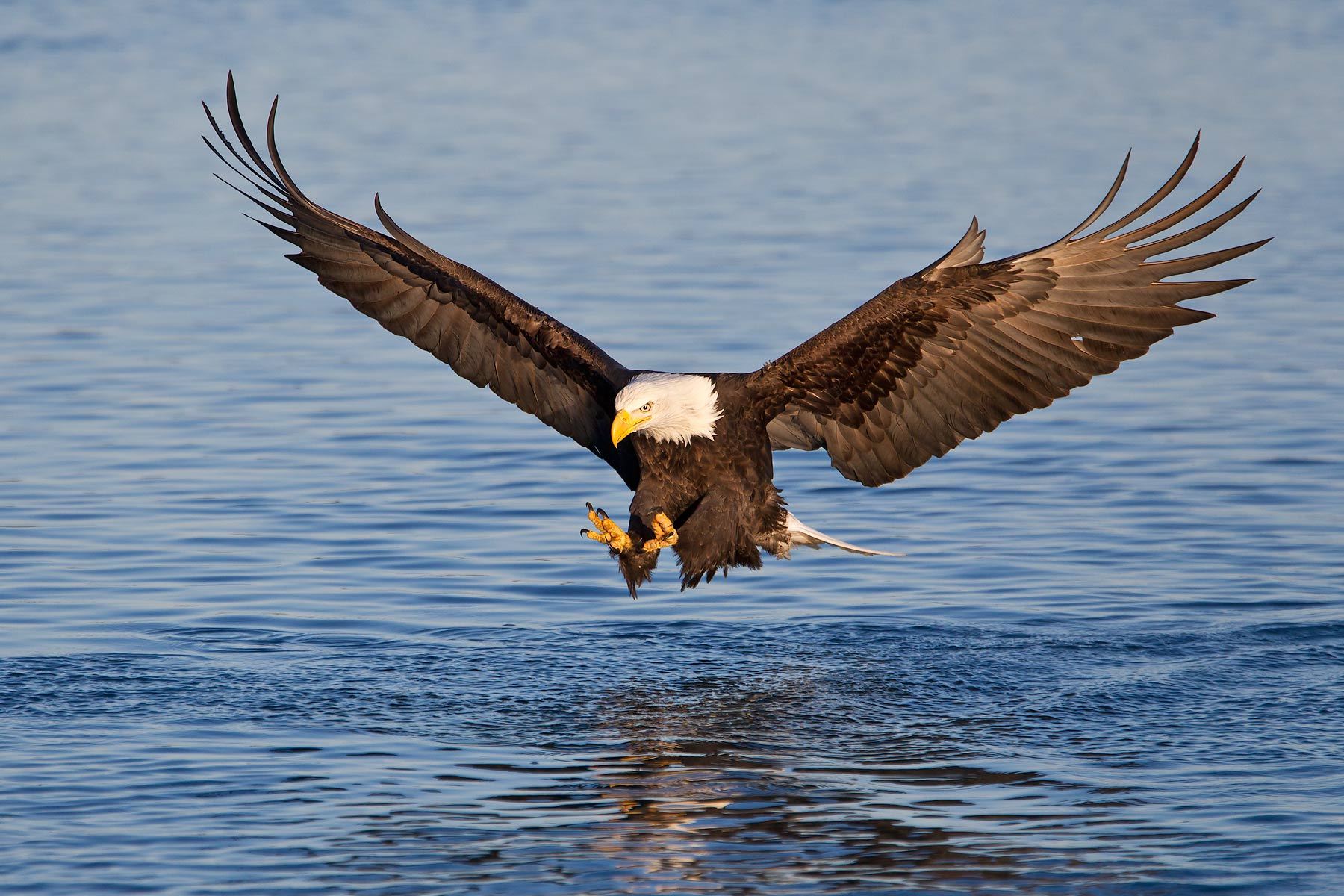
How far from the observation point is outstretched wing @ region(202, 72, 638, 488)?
7516 millimetres

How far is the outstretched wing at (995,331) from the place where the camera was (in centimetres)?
680

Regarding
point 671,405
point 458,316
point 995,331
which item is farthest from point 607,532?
point 995,331

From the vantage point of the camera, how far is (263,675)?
274 inches

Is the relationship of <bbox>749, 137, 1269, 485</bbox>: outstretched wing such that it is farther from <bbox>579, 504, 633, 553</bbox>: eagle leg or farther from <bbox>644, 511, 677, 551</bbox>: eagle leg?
<bbox>579, 504, 633, 553</bbox>: eagle leg

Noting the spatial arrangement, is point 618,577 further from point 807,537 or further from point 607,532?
point 607,532

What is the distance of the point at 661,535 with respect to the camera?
6.98 m

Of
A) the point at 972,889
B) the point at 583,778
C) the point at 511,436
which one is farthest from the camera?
the point at 511,436

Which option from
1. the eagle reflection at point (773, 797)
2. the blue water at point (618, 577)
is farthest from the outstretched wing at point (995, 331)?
the eagle reflection at point (773, 797)

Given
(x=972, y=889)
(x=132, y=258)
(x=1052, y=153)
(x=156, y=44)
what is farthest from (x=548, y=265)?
(x=156, y=44)

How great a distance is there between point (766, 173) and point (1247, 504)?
9.15 metres

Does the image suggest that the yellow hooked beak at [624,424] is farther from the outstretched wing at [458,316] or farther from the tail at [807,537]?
the tail at [807,537]

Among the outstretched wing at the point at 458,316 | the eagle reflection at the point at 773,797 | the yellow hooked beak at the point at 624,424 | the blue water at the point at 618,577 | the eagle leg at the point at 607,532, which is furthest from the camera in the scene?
the outstretched wing at the point at 458,316

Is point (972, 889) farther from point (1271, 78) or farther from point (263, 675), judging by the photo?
point (1271, 78)

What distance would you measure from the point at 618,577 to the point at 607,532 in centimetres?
161
